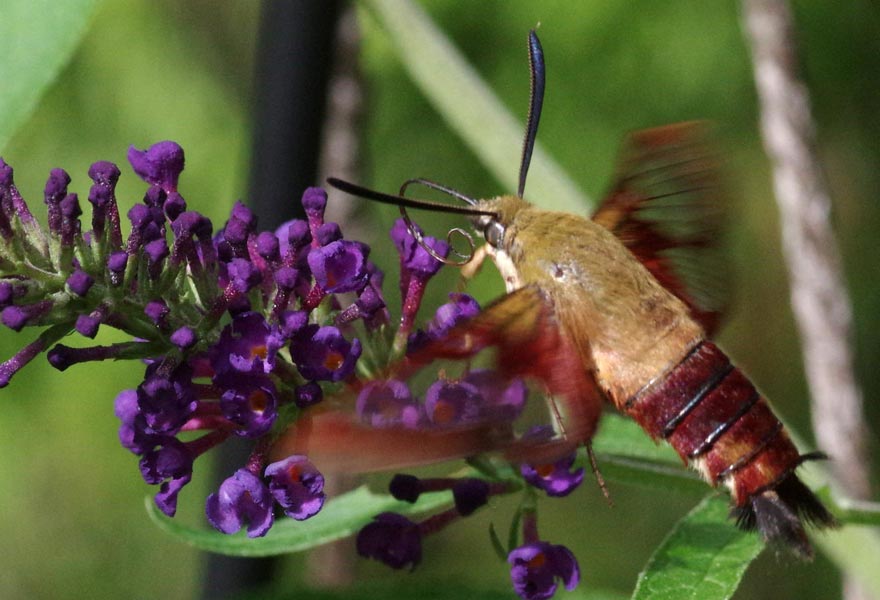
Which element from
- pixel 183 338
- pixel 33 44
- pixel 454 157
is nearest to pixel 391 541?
pixel 183 338

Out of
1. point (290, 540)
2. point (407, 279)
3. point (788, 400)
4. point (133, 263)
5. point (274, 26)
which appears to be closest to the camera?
point (133, 263)

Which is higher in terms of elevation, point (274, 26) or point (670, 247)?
point (274, 26)

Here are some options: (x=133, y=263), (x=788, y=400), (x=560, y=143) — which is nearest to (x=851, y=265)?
(x=788, y=400)

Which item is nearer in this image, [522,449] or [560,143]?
[522,449]

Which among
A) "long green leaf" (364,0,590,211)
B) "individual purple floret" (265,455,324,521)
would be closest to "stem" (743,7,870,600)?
"long green leaf" (364,0,590,211)

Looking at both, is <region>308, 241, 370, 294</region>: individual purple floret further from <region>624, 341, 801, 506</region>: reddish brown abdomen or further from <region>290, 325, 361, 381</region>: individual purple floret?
<region>624, 341, 801, 506</region>: reddish brown abdomen

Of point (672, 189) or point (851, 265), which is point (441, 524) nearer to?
point (672, 189)

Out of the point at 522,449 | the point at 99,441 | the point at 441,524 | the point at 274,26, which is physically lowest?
the point at 99,441

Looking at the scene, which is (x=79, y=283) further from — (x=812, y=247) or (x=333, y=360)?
(x=812, y=247)
